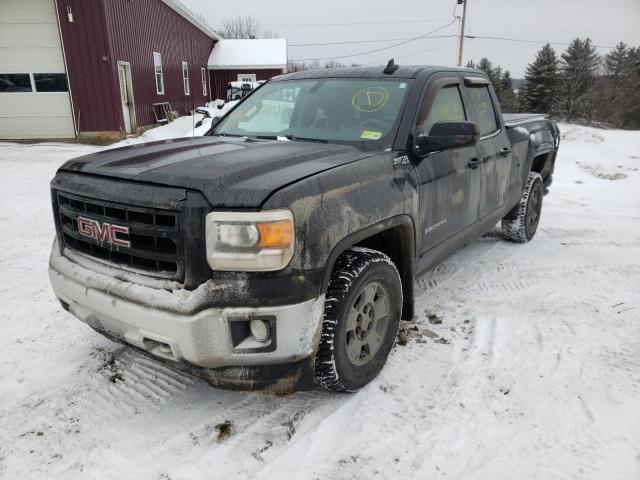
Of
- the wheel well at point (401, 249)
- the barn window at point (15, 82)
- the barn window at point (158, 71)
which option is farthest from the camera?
the barn window at point (158, 71)

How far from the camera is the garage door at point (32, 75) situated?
1343 centimetres

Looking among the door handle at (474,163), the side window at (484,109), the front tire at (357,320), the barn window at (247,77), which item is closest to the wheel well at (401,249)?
the front tire at (357,320)

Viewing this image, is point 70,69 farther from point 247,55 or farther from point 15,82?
point 247,55

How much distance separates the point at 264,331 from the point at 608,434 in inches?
71.4

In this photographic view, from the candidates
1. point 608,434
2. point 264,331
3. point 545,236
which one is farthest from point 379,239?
point 545,236

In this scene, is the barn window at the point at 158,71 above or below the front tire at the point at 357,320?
above

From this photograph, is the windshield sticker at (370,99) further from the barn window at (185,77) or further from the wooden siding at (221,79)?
the wooden siding at (221,79)

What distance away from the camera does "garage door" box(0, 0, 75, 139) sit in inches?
529

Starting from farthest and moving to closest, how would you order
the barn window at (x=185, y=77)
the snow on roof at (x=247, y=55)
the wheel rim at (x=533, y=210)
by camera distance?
the snow on roof at (x=247, y=55), the barn window at (x=185, y=77), the wheel rim at (x=533, y=210)

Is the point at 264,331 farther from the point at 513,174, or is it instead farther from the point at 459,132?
the point at 513,174

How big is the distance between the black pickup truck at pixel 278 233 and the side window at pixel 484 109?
645 millimetres

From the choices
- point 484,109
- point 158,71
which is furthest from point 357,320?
point 158,71

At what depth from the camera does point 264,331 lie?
2.18 metres

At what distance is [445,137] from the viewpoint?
9.61 feet
